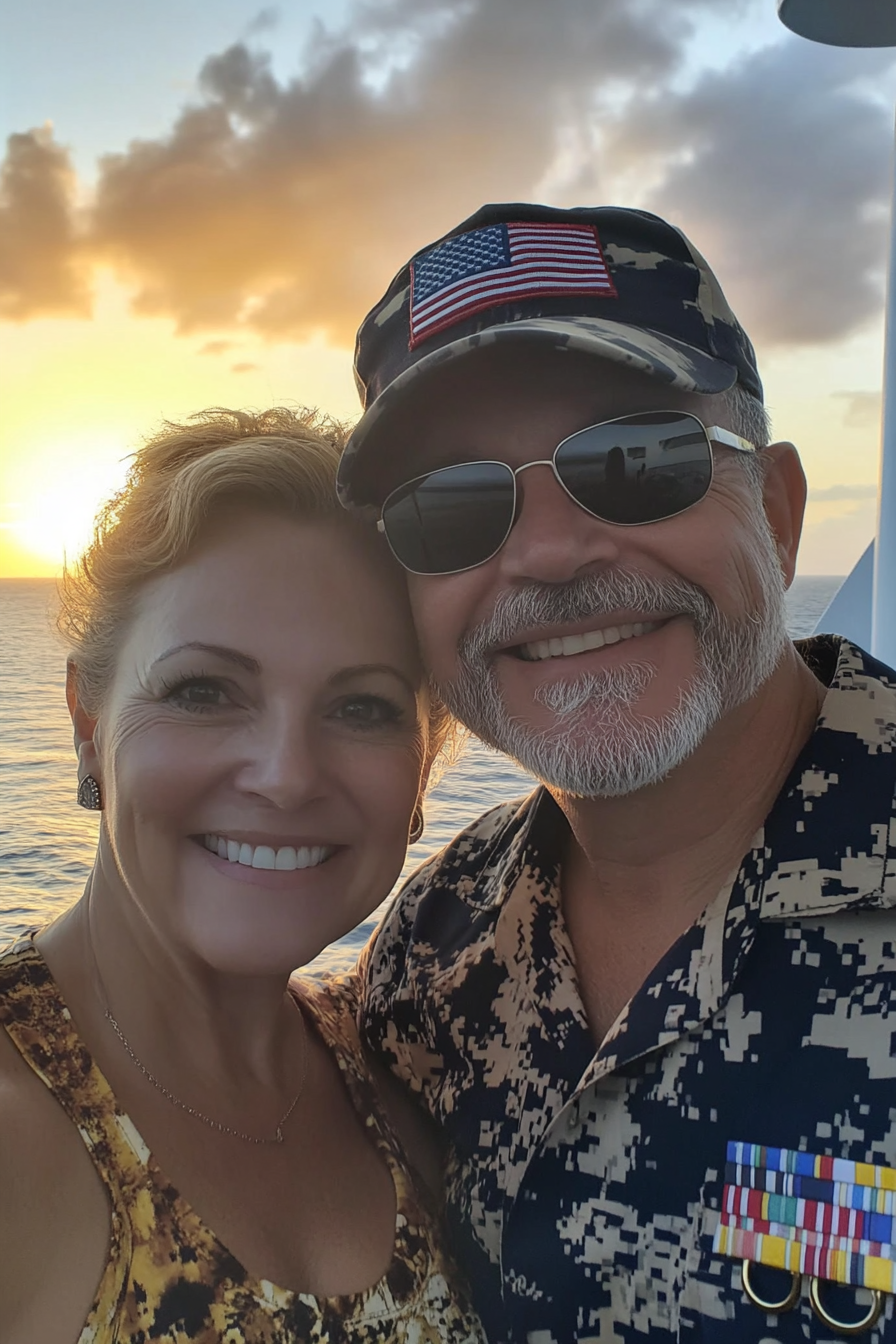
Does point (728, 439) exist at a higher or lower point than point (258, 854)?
higher

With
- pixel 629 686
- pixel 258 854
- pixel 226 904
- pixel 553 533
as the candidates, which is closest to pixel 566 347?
pixel 553 533

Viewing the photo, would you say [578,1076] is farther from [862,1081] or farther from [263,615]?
[263,615]

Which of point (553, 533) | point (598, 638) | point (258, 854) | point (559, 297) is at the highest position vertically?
point (559, 297)

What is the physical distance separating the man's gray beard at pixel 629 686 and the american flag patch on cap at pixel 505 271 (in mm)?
602

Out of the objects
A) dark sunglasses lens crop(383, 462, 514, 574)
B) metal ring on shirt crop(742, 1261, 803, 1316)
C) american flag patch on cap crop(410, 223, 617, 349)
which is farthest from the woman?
metal ring on shirt crop(742, 1261, 803, 1316)

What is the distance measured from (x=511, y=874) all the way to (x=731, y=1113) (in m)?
0.79

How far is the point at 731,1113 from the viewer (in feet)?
5.05

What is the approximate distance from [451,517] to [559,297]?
50 cm

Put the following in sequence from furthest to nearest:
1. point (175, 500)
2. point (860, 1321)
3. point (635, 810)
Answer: point (635, 810)
point (175, 500)
point (860, 1321)

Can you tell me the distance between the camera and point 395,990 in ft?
7.41

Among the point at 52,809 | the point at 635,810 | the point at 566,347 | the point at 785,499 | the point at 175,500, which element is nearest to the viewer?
the point at 566,347

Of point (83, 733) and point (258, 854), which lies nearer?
point (258, 854)

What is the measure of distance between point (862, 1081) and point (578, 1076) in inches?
20.6

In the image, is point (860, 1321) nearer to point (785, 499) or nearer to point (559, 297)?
point (785, 499)
